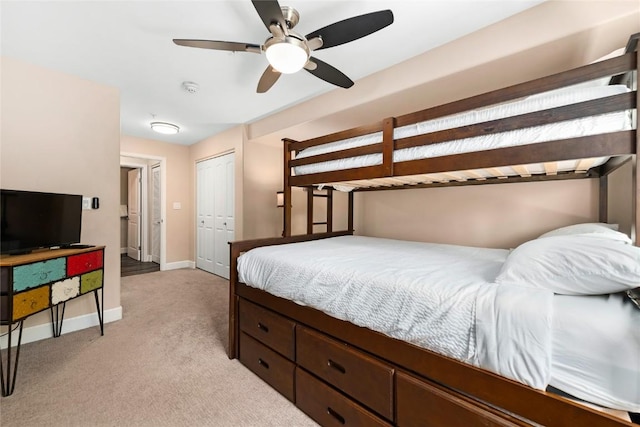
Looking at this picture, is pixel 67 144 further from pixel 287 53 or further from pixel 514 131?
pixel 514 131

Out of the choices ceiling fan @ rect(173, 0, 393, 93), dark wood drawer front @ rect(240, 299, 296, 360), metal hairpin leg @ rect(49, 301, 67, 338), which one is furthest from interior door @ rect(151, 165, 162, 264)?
ceiling fan @ rect(173, 0, 393, 93)

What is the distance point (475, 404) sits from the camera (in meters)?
0.93

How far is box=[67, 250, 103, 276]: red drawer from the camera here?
6.70ft

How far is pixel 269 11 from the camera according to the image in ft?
4.16

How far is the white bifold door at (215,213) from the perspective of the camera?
420 cm

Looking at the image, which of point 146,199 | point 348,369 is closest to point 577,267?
point 348,369

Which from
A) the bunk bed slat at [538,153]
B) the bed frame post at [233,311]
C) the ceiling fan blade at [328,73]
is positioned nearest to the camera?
the bunk bed slat at [538,153]

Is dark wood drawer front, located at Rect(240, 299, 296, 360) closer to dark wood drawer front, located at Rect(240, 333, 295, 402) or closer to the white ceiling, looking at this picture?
dark wood drawer front, located at Rect(240, 333, 295, 402)

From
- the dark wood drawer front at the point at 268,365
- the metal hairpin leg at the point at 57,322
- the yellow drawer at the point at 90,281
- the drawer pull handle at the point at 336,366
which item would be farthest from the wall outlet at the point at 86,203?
the drawer pull handle at the point at 336,366

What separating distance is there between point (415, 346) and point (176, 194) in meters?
5.03

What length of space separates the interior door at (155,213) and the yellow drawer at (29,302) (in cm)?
325

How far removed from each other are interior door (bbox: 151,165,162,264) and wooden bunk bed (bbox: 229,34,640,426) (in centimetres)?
399

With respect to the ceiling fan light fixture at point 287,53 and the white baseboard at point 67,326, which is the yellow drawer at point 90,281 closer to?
the white baseboard at point 67,326

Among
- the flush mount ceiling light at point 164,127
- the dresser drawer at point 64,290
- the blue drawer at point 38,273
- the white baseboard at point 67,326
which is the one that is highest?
the flush mount ceiling light at point 164,127
